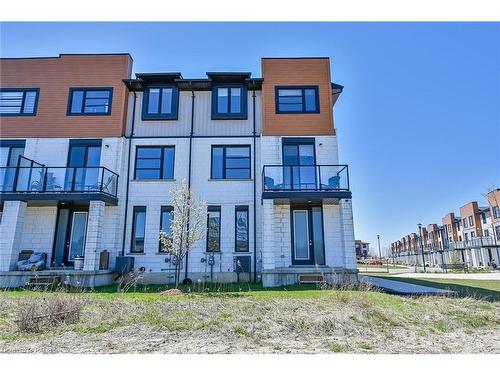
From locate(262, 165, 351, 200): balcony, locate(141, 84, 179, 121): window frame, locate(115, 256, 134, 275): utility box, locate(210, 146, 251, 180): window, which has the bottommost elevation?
locate(115, 256, 134, 275): utility box

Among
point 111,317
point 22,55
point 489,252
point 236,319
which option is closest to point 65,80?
point 22,55

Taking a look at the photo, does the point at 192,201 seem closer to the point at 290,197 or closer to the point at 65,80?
the point at 290,197

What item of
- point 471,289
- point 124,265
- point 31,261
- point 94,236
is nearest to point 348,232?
point 471,289

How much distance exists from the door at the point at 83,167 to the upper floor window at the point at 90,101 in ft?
5.82

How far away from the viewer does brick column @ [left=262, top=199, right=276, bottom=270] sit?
1400 centimetres

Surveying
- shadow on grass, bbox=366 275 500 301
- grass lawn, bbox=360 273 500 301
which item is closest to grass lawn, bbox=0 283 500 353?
shadow on grass, bbox=366 275 500 301

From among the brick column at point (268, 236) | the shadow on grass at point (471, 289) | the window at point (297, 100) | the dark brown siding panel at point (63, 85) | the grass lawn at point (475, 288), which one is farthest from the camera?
the window at point (297, 100)

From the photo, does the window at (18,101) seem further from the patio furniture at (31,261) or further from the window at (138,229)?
the window at (138,229)

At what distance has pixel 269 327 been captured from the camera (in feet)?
21.9

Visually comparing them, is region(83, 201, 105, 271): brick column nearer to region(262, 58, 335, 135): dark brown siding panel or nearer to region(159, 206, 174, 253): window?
region(159, 206, 174, 253): window

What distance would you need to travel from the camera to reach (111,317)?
7441 millimetres

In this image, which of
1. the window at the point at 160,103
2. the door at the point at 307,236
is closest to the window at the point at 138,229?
the window at the point at 160,103

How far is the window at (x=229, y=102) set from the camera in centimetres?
1706

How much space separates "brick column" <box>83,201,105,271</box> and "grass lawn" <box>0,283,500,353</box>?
4528 millimetres
